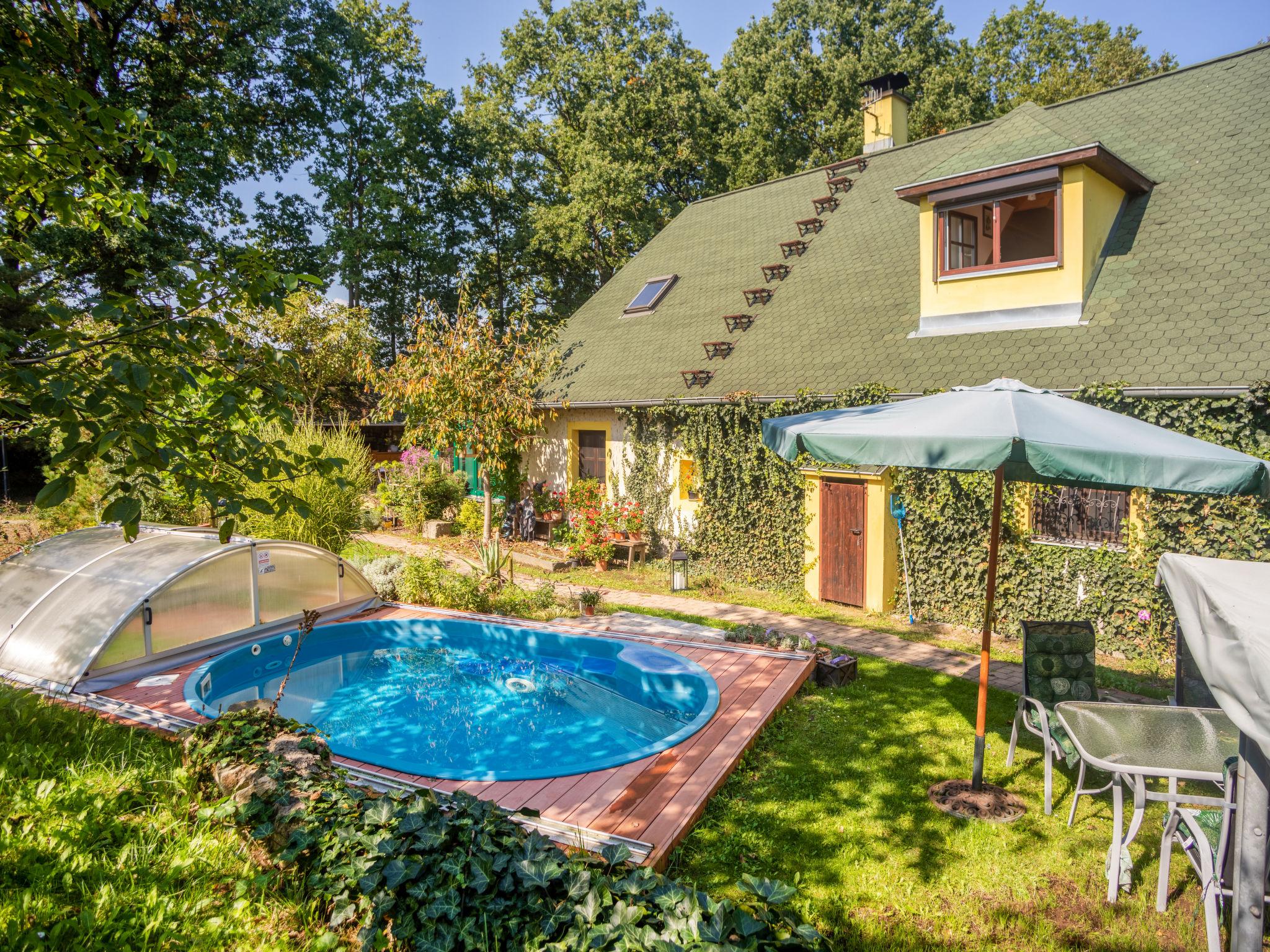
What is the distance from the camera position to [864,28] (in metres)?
27.4

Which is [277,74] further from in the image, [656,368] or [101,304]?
[101,304]

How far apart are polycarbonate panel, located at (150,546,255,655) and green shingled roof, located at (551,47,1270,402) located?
7.87 meters

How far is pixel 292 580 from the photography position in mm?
8828

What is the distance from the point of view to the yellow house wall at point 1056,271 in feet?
32.0

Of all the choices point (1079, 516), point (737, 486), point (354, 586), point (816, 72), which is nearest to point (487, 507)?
point (354, 586)

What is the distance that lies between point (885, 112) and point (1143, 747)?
56.9ft

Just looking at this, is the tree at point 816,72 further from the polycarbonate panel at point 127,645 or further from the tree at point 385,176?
the polycarbonate panel at point 127,645

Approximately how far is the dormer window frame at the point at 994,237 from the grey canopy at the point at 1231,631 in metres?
7.54

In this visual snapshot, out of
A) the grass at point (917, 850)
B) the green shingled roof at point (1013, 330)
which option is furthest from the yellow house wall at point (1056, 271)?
the grass at point (917, 850)

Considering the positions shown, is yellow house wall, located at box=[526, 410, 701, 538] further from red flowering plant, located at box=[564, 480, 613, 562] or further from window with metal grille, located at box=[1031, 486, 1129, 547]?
window with metal grille, located at box=[1031, 486, 1129, 547]

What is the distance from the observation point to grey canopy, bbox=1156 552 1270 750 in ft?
9.02

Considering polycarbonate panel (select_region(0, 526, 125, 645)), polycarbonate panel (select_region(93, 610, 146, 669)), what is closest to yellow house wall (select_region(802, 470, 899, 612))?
polycarbonate panel (select_region(93, 610, 146, 669))

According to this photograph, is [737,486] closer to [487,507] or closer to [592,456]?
[592,456]

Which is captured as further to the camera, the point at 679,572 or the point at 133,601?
the point at 679,572
